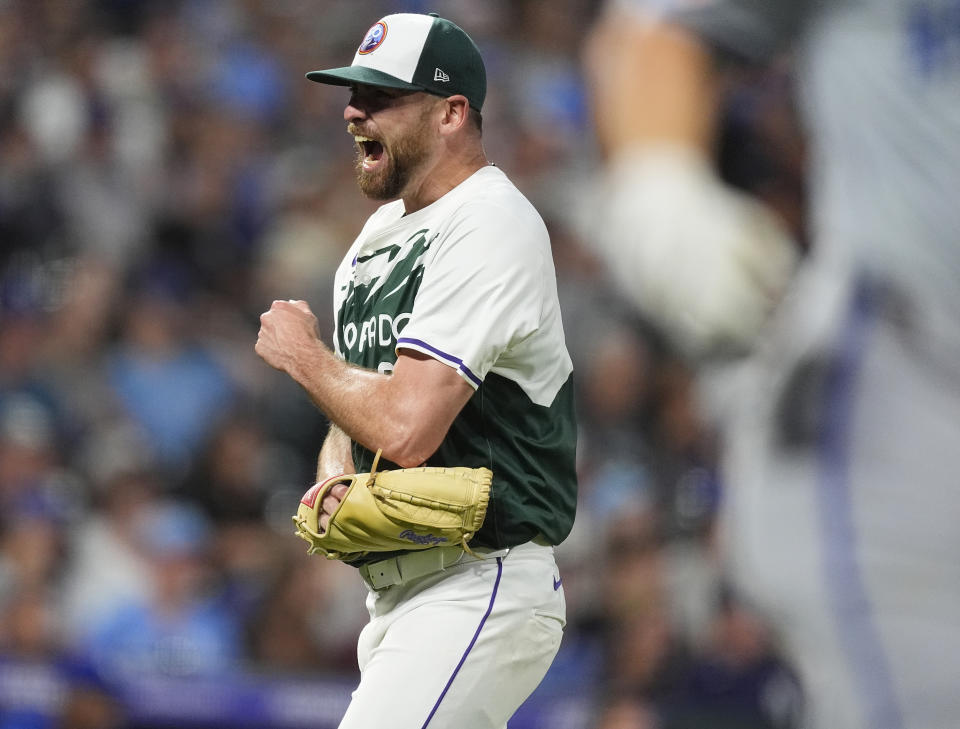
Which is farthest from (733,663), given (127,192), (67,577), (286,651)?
(127,192)

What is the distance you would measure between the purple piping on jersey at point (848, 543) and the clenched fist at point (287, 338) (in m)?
3.34

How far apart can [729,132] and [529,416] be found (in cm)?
407

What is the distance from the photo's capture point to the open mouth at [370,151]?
9.41 feet

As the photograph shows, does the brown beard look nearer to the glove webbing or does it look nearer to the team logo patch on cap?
the team logo patch on cap

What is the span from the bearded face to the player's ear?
0.14 ft

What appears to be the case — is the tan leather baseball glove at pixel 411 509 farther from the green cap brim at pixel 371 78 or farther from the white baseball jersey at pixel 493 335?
the green cap brim at pixel 371 78

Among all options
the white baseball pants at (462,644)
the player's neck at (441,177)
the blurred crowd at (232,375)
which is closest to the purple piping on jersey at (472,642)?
the white baseball pants at (462,644)

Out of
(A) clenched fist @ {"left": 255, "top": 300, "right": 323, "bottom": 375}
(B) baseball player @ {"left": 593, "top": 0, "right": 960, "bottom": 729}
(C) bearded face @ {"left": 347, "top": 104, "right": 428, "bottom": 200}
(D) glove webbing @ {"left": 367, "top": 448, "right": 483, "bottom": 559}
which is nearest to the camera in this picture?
(D) glove webbing @ {"left": 367, "top": 448, "right": 483, "bottom": 559}

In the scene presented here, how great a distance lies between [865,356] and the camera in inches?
218

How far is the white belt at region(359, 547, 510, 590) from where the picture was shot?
2.72 metres

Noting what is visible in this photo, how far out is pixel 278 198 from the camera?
7.66 m

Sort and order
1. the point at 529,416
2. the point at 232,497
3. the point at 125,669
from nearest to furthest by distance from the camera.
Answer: the point at 529,416 → the point at 125,669 → the point at 232,497

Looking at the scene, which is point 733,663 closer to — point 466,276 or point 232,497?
point 232,497

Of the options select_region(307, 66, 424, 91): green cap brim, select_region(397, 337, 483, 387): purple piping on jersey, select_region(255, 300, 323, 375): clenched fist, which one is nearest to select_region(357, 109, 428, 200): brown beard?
select_region(307, 66, 424, 91): green cap brim
